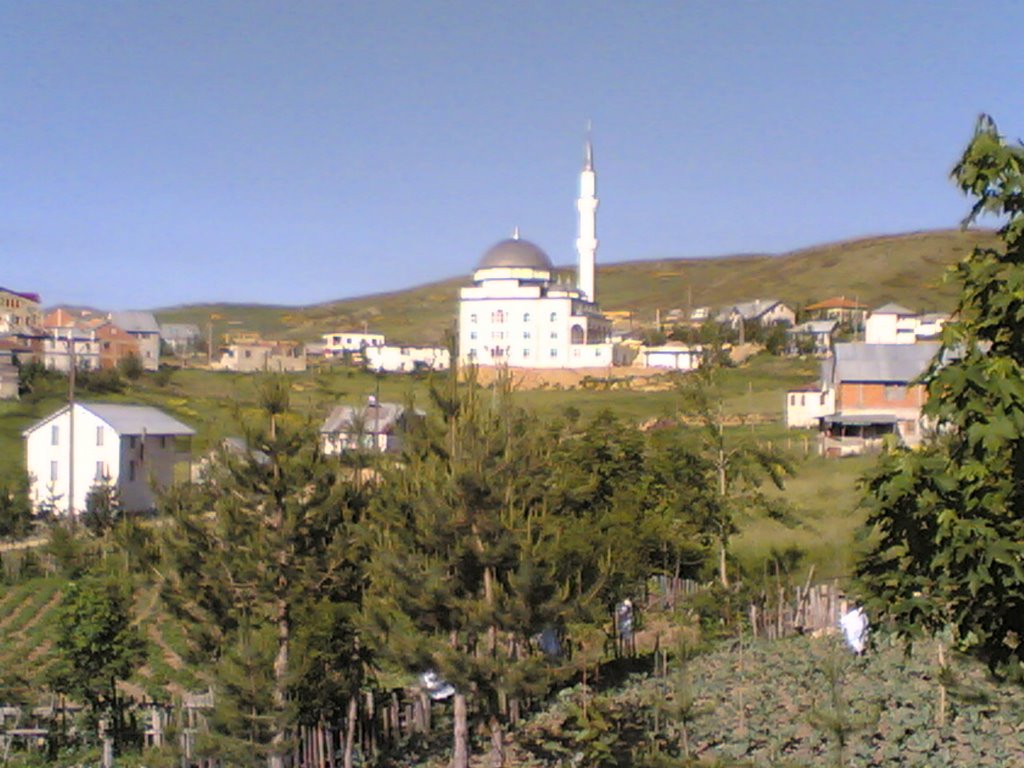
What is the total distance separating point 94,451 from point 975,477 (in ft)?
133

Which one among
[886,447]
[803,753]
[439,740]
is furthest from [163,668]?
[886,447]

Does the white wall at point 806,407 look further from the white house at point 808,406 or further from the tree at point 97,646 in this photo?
the tree at point 97,646

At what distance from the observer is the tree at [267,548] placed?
12.8 m

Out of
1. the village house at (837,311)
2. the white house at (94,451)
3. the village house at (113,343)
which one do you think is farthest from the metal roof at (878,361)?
the village house at (837,311)

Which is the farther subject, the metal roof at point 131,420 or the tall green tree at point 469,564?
the metal roof at point 131,420

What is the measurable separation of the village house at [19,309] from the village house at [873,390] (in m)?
76.1

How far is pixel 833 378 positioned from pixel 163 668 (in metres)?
34.1

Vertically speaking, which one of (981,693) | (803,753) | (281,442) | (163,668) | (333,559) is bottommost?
(163,668)

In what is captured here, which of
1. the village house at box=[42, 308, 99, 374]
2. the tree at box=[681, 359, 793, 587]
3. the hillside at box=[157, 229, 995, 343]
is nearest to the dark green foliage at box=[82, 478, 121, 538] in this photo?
the tree at box=[681, 359, 793, 587]

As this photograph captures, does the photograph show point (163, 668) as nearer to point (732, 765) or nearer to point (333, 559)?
point (333, 559)

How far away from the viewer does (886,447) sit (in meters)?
5.90

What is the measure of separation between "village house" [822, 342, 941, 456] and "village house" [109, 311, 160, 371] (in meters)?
53.3

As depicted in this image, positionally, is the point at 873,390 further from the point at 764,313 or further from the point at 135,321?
the point at 135,321

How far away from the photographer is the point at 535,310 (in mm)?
87688
